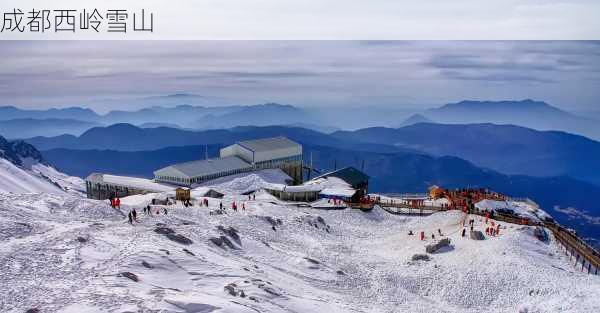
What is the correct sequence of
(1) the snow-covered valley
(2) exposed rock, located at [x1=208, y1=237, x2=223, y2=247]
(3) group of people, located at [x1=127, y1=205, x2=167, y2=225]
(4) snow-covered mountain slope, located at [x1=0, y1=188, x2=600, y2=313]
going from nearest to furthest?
(4) snow-covered mountain slope, located at [x1=0, y1=188, x2=600, y2=313] → (1) the snow-covered valley → (2) exposed rock, located at [x1=208, y1=237, x2=223, y2=247] → (3) group of people, located at [x1=127, y1=205, x2=167, y2=225]

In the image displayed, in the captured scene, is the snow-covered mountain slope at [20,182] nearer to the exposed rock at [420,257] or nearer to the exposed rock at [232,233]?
the exposed rock at [232,233]

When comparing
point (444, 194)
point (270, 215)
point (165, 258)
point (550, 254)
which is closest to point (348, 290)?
point (165, 258)

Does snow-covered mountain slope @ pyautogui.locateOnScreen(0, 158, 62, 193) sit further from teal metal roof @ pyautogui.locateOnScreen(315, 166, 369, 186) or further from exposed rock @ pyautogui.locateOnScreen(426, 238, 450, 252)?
exposed rock @ pyautogui.locateOnScreen(426, 238, 450, 252)

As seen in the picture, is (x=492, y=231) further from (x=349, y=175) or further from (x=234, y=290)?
(x=349, y=175)

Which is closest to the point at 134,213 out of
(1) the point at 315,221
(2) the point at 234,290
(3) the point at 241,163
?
(2) the point at 234,290

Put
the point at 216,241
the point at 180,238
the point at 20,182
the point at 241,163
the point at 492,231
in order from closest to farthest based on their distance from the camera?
the point at 180,238
the point at 216,241
the point at 492,231
the point at 241,163
the point at 20,182

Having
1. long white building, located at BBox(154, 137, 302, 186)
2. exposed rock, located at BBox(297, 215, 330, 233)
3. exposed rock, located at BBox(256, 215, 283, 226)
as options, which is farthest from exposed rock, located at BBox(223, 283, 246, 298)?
long white building, located at BBox(154, 137, 302, 186)
